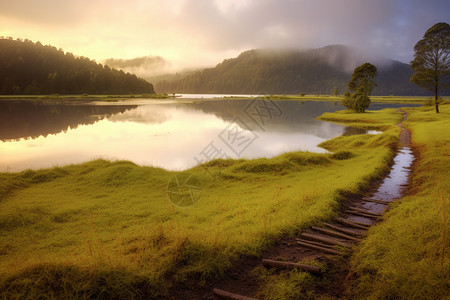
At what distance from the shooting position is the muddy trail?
21.1 feet

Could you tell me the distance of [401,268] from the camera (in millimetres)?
6102

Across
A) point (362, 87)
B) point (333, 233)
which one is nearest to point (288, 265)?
point (333, 233)

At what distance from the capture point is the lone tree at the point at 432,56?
47.6m

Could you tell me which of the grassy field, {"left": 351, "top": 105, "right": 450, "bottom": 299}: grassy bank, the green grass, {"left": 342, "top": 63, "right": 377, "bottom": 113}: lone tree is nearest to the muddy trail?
the grassy field

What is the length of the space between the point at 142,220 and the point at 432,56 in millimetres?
59866

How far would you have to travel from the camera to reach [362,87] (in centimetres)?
7419

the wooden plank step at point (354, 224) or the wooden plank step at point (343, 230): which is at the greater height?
the wooden plank step at point (343, 230)

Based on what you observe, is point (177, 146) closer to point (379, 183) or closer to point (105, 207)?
point (105, 207)

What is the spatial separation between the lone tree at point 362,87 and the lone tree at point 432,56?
21.2 meters

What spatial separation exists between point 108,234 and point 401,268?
393 inches

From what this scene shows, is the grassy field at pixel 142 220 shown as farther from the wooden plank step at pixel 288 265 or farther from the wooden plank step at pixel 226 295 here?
the wooden plank step at pixel 226 295

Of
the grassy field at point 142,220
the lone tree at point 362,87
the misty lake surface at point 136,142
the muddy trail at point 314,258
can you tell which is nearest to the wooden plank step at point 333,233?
the muddy trail at point 314,258

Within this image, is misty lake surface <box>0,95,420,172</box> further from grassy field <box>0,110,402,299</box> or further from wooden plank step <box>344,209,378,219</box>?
wooden plank step <box>344,209,378,219</box>

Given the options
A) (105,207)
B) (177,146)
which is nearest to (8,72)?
(177,146)
